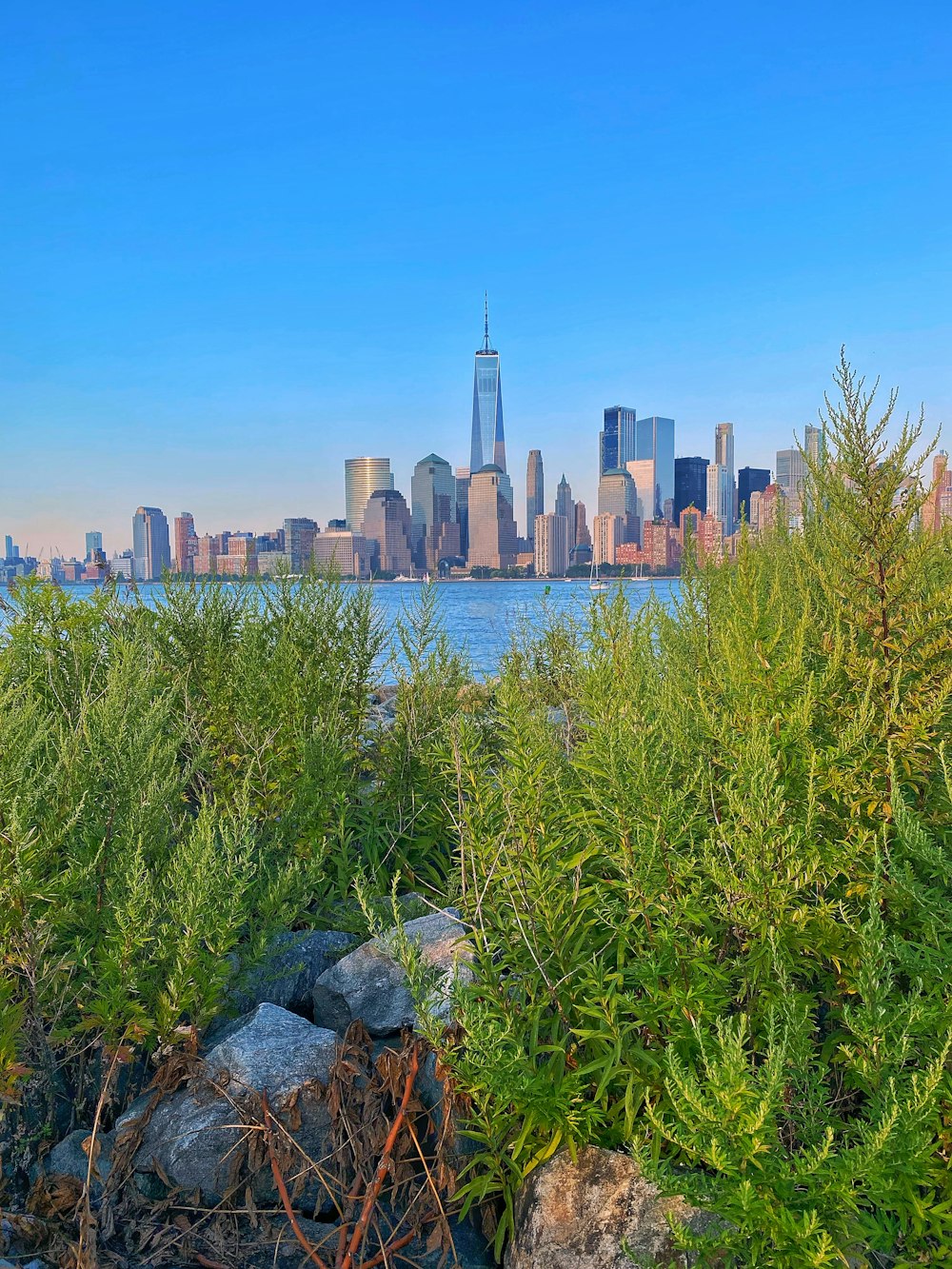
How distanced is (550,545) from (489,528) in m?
7.64

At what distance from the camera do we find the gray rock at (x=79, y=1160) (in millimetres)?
3309

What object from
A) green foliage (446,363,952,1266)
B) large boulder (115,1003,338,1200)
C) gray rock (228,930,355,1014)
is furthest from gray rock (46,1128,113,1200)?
green foliage (446,363,952,1266)

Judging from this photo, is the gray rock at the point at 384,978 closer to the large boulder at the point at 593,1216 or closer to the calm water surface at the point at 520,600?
the large boulder at the point at 593,1216

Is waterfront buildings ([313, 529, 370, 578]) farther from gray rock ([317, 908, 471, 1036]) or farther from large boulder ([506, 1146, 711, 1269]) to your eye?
large boulder ([506, 1146, 711, 1269])

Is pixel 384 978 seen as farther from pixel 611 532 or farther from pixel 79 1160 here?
pixel 611 532

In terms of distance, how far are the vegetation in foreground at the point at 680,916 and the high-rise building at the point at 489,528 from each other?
20.5 metres

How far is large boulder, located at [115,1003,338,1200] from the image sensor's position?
3.22 meters

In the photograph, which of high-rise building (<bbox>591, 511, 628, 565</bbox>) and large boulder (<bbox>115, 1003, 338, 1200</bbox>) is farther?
high-rise building (<bbox>591, 511, 628, 565</bbox>)

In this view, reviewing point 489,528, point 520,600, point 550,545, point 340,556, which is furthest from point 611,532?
point 489,528

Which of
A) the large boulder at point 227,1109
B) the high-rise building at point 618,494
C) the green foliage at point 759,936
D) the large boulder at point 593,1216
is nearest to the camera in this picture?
the green foliage at point 759,936

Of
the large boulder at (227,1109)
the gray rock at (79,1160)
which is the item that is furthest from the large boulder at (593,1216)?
the gray rock at (79,1160)

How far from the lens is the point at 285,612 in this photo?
22.6ft

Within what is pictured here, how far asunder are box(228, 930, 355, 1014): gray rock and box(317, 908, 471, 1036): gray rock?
0.21 m

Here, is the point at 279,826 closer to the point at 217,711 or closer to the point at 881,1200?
the point at 217,711
